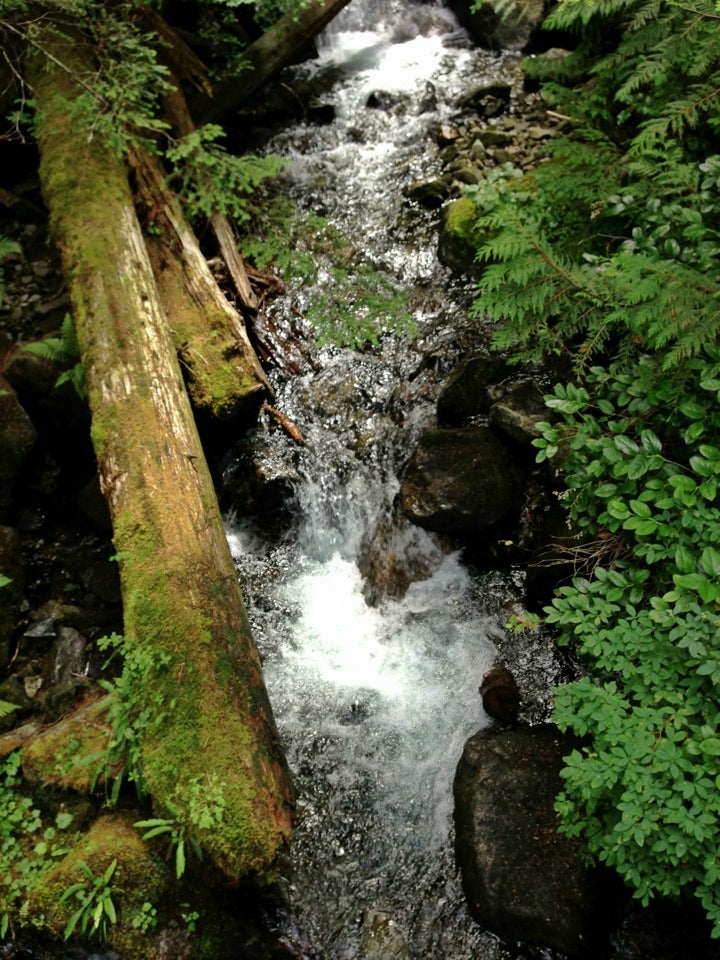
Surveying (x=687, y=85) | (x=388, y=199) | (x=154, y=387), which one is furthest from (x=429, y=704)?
(x=388, y=199)

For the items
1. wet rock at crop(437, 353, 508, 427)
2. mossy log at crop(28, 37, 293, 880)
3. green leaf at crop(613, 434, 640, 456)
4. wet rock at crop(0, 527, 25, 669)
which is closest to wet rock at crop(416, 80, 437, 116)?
mossy log at crop(28, 37, 293, 880)

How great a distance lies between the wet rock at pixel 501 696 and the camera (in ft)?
13.7

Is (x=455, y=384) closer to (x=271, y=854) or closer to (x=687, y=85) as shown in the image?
(x=687, y=85)

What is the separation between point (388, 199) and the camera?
24.5 ft

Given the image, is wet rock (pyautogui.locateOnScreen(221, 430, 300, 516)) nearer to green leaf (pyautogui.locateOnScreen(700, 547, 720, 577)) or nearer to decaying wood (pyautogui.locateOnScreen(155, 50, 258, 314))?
decaying wood (pyautogui.locateOnScreen(155, 50, 258, 314))

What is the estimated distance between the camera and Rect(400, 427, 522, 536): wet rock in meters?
4.75

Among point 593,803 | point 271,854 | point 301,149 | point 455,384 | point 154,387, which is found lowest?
point 271,854

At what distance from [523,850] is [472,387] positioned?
329 cm

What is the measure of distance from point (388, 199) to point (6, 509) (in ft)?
17.3

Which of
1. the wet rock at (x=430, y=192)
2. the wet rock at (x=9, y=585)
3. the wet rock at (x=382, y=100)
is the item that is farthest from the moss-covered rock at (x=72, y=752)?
the wet rock at (x=382, y=100)

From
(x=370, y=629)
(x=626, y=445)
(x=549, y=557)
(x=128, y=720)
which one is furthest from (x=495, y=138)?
(x=128, y=720)

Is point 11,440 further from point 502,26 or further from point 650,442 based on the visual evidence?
point 502,26

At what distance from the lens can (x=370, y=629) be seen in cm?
491

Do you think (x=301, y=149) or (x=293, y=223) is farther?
(x=301, y=149)
